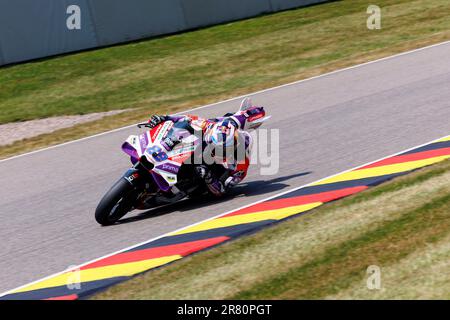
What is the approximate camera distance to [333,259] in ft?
26.5

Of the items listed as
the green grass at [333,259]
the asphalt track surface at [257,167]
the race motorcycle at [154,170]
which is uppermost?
the race motorcycle at [154,170]

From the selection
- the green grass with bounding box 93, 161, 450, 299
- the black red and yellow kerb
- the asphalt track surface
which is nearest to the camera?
the green grass with bounding box 93, 161, 450, 299

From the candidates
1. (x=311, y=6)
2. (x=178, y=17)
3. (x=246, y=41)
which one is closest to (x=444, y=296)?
(x=246, y=41)

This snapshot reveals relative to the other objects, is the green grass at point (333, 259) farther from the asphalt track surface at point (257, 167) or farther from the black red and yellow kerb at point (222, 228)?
the asphalt track surface at point (257, 167)

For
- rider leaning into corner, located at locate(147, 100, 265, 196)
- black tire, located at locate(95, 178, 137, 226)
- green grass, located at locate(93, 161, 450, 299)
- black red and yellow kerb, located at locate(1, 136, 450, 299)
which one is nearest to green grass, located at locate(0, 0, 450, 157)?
black tire, located at locate(95, 178, 137, 226)

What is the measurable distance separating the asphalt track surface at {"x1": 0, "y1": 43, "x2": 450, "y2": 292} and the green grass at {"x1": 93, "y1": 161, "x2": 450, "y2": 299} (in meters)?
1.45

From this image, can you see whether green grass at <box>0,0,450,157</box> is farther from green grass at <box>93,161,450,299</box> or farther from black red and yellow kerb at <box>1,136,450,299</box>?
green grass at <box>93,161,450,299</box>

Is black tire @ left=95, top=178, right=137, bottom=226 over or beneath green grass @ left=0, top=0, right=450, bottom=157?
beneath

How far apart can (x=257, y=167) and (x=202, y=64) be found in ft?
30.0

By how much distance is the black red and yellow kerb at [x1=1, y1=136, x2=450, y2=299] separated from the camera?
28.4ft

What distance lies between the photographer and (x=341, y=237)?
8.73 m

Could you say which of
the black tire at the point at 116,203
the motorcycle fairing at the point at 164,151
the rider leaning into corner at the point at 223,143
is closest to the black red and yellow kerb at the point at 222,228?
the rider leaning into corner at the point at 223,143

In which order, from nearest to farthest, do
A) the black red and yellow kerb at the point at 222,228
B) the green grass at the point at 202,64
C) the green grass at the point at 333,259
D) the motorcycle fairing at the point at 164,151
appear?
the green grass at the point at 333,259, the black red and yellow kerb at the point at 222,228, the motorcycle fairing at the point at 164,151, the green grass at the point at 202,64

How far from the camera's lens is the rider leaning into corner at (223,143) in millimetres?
10633
